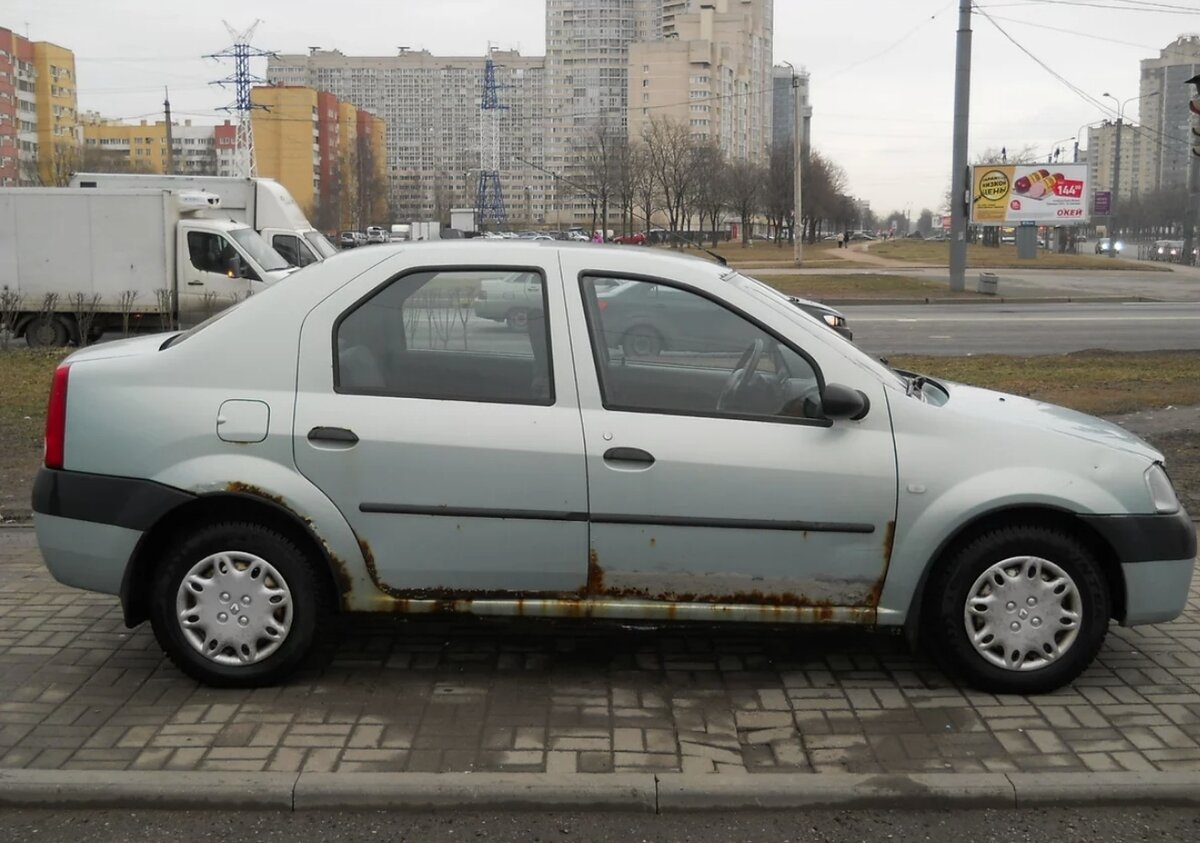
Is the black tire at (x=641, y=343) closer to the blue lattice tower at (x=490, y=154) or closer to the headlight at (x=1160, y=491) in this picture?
the headlight at (x=1160, y=491)

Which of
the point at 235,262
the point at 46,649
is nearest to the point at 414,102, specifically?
the point at 235,262

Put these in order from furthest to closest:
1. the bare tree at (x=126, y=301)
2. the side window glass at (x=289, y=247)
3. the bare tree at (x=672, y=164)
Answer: the bare tree at (x=672, y=164)
the side window glass at (x=289, y=247)
the bare tree at (x=126, y=301)

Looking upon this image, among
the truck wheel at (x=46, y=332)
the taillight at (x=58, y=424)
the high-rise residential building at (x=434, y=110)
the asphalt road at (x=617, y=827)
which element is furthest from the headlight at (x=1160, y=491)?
the high-rise residential building at (x=434, y=110)

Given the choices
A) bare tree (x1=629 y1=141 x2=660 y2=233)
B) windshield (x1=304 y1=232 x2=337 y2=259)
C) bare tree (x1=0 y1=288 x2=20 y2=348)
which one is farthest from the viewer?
bare tree (x1=629 y1=141 x2=660 y2=233)

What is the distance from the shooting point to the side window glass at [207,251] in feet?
68.1

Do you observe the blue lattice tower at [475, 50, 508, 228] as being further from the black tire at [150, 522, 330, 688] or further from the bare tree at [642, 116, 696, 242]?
the black tire at [150, 522, 330, 688]

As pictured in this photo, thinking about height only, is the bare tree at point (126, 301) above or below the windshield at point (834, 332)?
below

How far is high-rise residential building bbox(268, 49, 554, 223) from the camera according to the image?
115438 millimetres

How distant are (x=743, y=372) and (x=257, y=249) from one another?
59.3ft

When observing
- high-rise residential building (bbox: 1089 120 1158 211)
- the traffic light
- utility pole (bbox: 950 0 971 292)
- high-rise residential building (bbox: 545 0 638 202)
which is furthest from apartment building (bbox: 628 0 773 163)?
the traffic light

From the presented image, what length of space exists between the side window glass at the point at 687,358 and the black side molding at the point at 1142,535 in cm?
115

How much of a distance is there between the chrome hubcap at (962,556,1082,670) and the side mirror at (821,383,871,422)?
30.3 inches

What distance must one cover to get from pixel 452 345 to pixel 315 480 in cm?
73

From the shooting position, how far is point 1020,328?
2308 cm
